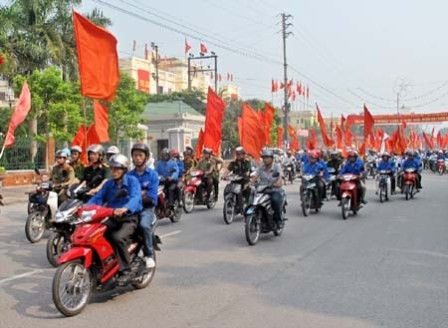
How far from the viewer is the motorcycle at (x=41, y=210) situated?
9844mm

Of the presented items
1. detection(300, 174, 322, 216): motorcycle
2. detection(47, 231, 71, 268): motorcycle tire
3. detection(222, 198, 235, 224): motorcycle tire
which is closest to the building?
detection(300, 174, 322, 216): motorcycle

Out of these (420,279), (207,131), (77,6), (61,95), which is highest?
(77,6)

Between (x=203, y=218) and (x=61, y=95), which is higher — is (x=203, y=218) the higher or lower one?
the lower one

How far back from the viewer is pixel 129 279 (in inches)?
244

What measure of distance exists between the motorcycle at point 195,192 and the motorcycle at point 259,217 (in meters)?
4.52

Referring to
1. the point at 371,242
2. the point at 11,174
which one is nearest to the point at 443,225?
the point at 371,242

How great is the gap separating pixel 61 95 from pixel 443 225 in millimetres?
18583

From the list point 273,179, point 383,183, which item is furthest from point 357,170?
point 273,179

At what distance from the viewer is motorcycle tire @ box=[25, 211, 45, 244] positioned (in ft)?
32.3

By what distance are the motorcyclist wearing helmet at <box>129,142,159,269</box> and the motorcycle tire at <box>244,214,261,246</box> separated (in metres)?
2.59

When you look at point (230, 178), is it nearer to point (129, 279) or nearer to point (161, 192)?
point (161, 192)

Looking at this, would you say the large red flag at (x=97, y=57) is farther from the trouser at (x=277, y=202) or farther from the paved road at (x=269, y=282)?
the trouser at (x=277, y=202)

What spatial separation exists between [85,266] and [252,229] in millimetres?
4479

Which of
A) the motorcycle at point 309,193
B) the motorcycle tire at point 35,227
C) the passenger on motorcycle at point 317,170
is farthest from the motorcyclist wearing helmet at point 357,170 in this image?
the motorcycle tire at point 35,227
